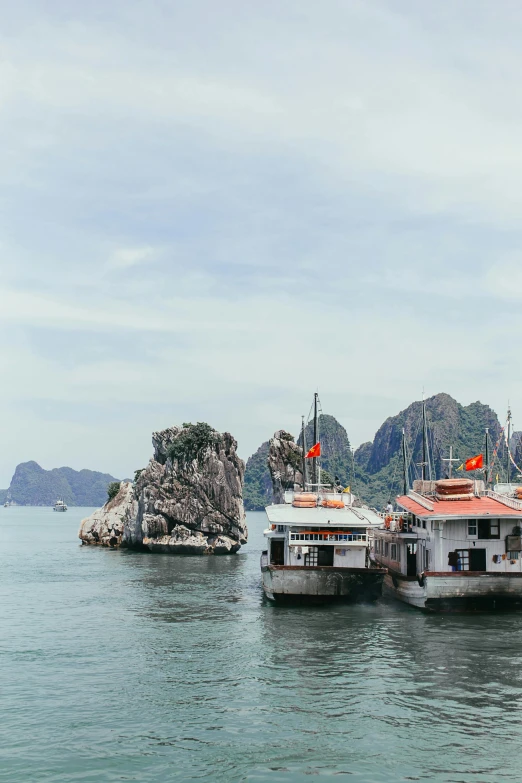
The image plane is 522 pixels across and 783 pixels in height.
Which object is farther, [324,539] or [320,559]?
[320,559]

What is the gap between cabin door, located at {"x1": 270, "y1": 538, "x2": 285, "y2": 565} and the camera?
177 feet

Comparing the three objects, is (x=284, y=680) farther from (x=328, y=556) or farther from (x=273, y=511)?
(x=273, y=511)

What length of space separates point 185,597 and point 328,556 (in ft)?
44.7

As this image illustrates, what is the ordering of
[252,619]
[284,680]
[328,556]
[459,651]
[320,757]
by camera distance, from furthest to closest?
1. [328,556]
2. [252,619]
3. [459,651]
4. [284,680]
5. [320,757]

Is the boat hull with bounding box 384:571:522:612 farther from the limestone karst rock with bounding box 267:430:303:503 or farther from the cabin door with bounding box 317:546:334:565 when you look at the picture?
the limestone karst rock with bounding box 267:430:303:503

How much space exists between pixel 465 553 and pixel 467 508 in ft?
10.00

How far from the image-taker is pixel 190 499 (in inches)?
4589

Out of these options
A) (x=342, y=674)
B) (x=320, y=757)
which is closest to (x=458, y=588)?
(x=342, y=674)

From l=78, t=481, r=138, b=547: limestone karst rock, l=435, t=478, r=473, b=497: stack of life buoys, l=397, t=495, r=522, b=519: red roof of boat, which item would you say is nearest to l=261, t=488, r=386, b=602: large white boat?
l=397, t=495, r=522, b=519: red roof of boat

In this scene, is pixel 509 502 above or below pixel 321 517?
above

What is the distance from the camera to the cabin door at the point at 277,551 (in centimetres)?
5388

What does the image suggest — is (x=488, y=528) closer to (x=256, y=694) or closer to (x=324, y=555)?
(x=324, y=555)

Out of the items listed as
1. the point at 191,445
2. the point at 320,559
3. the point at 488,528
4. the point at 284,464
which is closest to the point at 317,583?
the point at 320,559

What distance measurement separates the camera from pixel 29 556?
103500 mm
